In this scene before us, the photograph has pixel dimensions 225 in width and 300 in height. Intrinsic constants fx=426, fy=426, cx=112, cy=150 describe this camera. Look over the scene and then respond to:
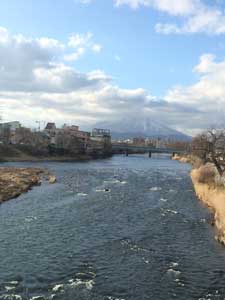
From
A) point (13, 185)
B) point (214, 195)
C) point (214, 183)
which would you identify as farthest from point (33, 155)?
point (214, 195)

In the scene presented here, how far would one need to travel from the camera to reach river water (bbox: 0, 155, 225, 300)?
2208 centimetres

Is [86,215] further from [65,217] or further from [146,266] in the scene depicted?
[146,266]

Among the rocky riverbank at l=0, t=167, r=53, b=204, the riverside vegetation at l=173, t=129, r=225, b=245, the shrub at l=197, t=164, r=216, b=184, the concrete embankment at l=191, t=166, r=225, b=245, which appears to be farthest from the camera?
the shrub at l=197, t=164, r=216, b=184

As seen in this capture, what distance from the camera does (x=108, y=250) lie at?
94.8 feet

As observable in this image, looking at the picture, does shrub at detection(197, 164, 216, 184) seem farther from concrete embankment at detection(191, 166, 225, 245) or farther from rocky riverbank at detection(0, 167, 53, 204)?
rocky riverbank at detection(0, 167, 53, 204)

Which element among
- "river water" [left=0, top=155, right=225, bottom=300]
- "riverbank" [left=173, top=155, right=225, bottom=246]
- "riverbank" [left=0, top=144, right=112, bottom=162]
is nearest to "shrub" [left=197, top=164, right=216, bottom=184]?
"riverbank" [left=173, top=155, right=225, bottom=246]

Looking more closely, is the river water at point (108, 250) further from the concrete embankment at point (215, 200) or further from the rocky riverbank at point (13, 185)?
the rocky riverbank at point (13, 185)

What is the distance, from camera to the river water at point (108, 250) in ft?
72.4

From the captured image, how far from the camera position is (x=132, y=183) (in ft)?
228

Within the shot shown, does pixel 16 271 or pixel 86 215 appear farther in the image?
pixel 86 215

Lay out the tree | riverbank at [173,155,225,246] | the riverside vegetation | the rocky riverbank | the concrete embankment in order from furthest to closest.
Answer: the tree < the rocky riverbank < the riverside vegetation < riverbank at [173,155,225,246] < the concrete embankment

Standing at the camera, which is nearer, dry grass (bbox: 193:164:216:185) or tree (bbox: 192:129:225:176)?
dry grass (bbox: 193:164:216:185)

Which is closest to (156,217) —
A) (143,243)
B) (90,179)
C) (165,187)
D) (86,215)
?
(86,215)

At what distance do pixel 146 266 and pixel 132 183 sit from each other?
43.7 meters
